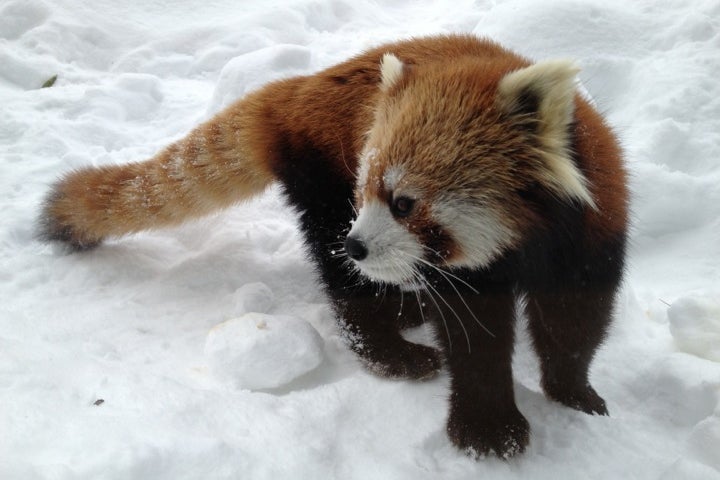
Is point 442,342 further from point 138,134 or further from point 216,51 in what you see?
point 216,51

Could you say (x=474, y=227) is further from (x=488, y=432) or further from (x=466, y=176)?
(x=488, y=432)

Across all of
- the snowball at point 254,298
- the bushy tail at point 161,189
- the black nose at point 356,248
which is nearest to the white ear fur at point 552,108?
the black nose at point 356,248

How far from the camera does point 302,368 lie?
2.53m

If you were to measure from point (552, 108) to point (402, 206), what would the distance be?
23.4 inches

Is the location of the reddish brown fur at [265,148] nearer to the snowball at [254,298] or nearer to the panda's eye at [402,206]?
the panda's eye at [402,206]

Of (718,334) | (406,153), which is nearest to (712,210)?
(718,334)

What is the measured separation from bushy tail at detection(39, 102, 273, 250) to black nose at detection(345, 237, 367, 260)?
1.11m

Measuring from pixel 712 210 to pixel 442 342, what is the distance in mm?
2373

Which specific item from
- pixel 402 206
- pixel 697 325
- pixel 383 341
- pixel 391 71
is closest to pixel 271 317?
pixel 383 341

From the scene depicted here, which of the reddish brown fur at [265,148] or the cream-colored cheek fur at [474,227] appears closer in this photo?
the cream-colored cheek fur at [474,227]

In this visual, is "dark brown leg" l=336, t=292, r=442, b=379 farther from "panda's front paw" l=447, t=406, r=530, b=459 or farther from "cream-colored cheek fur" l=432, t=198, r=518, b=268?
"cream-colored cheek fur" l=432, t=198, r=518, b=268

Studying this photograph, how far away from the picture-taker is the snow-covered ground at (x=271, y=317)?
2.01m

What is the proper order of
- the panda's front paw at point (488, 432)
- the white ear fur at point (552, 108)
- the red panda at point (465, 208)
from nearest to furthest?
the white ear fur at point (552, 108) → the red panda at point (465, 208) → the panda's front paw at point (488, 432)

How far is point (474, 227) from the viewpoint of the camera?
80.4 inches
